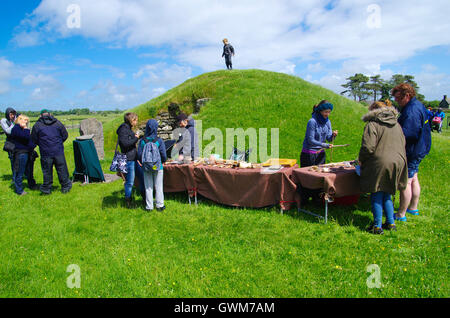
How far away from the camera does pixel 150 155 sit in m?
5.32

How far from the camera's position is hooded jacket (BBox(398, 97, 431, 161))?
14.8ft

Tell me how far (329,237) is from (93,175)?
7159mm

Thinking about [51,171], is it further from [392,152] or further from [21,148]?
[392,152]

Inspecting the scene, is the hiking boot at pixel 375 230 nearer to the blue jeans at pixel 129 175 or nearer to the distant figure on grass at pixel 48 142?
the blue jeans at pixel 129 175

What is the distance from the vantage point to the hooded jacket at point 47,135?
6.89m

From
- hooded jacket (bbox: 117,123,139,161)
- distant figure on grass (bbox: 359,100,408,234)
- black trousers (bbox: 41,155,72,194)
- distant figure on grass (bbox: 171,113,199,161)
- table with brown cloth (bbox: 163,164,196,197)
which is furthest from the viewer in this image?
black trousers (bbox: 41,155,72,194)

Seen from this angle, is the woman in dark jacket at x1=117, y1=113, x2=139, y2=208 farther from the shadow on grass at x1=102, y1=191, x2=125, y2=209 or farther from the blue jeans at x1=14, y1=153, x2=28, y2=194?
the blue jeans at x1=14, y1=153, x2=28, y2=194

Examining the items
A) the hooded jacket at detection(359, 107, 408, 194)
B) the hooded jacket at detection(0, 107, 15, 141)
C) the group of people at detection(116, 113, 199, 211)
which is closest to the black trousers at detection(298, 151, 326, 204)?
the hooded jacket at detection(359, 107, 408, 194)

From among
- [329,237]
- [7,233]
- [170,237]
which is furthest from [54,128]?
[329,237]

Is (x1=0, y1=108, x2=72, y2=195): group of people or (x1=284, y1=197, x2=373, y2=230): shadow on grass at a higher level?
(x1=0, y1=108, x2=72, y2=195): group of people

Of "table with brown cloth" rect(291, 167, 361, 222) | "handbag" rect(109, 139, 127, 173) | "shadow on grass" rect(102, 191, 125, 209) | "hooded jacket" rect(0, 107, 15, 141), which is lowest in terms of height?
"shadow on grass" rect(102, 191, 125, 209)

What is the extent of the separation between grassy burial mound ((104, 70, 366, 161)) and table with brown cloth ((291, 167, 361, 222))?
190 inches

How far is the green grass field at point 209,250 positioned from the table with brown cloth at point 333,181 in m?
0.61
